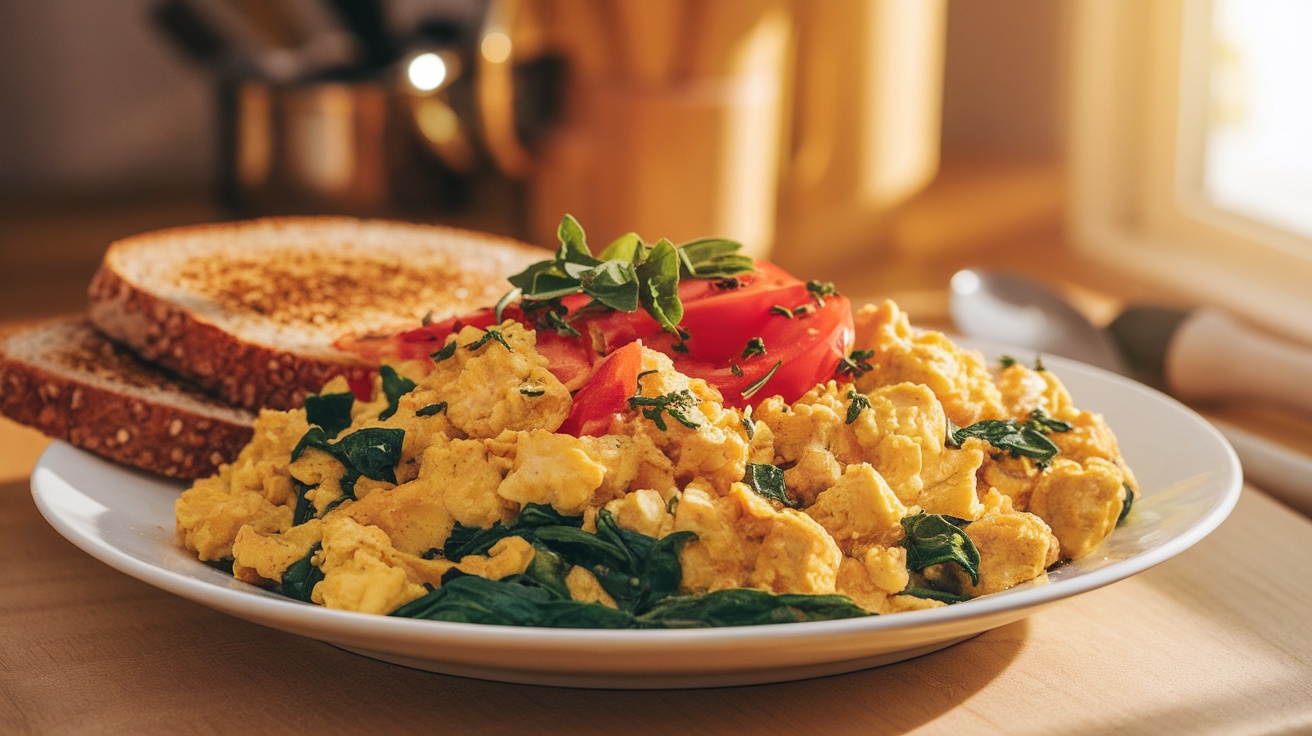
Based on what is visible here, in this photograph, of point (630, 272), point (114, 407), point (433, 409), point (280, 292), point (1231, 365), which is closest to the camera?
point (433, 409)

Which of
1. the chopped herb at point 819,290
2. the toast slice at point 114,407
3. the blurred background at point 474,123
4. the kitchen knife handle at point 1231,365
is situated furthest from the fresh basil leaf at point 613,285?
the blurred background at point 474,123

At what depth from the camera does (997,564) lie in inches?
54.2

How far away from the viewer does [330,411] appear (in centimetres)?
161

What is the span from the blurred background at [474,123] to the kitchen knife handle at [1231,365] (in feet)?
3.32

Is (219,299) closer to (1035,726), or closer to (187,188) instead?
(1035,726)

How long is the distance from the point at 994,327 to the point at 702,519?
149cm

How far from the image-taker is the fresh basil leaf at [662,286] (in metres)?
1.53

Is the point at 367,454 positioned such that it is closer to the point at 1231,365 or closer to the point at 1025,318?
the point at 1025,318

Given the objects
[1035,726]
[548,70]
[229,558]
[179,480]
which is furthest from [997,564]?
[548,70]

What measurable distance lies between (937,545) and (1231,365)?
4.35 feet

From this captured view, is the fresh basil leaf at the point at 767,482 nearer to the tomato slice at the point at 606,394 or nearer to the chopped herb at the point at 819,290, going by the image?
the tomato slice at the point at 606,394

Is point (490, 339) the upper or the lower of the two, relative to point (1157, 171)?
upper

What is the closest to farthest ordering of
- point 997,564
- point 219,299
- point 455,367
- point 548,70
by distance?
point 997,564
point 455,367
point 219,299
point 548,70

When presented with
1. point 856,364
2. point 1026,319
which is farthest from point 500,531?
point 1026,319
